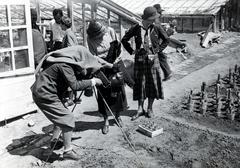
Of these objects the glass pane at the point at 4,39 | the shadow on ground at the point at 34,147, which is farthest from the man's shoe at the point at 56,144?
the glass pane at the point at 4,39

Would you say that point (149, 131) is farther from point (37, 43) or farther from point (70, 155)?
point (37, 43)

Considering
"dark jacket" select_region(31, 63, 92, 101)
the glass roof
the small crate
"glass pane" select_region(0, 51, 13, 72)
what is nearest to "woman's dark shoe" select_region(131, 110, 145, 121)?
the small crate

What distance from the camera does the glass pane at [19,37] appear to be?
Answer: 685 cm

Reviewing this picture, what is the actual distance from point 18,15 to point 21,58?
90 cm

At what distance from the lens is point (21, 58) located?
278 inches

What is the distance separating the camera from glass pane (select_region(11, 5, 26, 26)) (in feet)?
22.1

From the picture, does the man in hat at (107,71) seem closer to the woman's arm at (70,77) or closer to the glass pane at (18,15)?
the woman's arm at (70,77)

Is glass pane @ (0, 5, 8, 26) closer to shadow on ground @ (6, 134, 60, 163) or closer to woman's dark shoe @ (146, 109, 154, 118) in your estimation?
shadow on ground @ (6, 134, 60, 163)

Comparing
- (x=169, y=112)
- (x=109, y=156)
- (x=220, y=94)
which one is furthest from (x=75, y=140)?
(x=220, y=94)

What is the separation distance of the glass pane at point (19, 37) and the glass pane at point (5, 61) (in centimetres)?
26

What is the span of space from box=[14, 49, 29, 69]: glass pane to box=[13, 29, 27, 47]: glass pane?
0.16 metres

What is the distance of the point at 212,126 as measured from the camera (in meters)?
6.73

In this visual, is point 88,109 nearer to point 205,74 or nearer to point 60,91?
point 60,91

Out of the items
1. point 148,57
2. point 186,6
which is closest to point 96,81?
point 148,57
